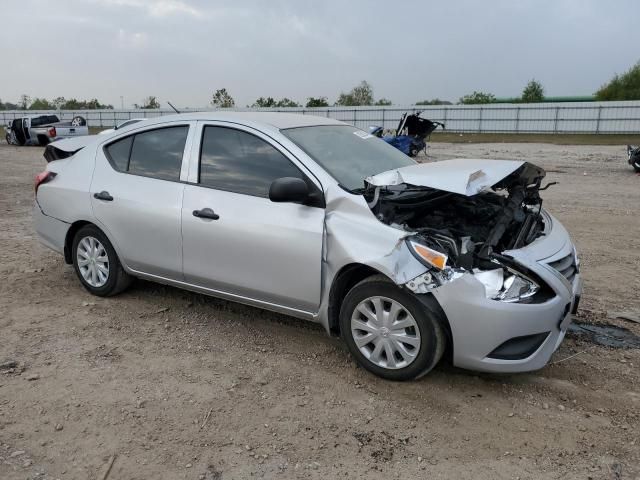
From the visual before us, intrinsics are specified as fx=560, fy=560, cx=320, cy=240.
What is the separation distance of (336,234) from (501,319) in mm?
1127

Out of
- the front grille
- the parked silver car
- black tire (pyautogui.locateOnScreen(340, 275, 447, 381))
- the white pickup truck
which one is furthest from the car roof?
the white pickup truck

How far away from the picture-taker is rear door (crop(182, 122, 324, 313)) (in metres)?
3.75

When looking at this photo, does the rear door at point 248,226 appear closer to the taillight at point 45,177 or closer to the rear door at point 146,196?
the rear door at point 146,196

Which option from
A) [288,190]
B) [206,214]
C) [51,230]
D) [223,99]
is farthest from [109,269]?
[223,99]

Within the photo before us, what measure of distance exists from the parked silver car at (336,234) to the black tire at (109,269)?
0.02 metres

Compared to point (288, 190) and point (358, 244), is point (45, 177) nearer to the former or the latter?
point (288, 190)

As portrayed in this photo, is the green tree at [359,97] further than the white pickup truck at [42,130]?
Yes

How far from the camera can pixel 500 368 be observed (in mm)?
3318

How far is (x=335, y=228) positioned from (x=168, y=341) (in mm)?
1651

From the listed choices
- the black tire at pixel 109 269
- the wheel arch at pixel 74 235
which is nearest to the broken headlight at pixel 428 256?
the wheel arch at pixel 74 235

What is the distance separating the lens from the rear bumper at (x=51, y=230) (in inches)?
202

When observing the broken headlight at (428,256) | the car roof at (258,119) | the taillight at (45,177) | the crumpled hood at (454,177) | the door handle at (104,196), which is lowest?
the broken headlight at (428,256)

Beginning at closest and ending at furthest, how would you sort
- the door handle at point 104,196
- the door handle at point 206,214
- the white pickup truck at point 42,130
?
1. the door handle at point 206,214
2. the door handle at point 104,196
3. the white pickup truck at point 42,130

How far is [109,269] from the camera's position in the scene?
4.93 m
